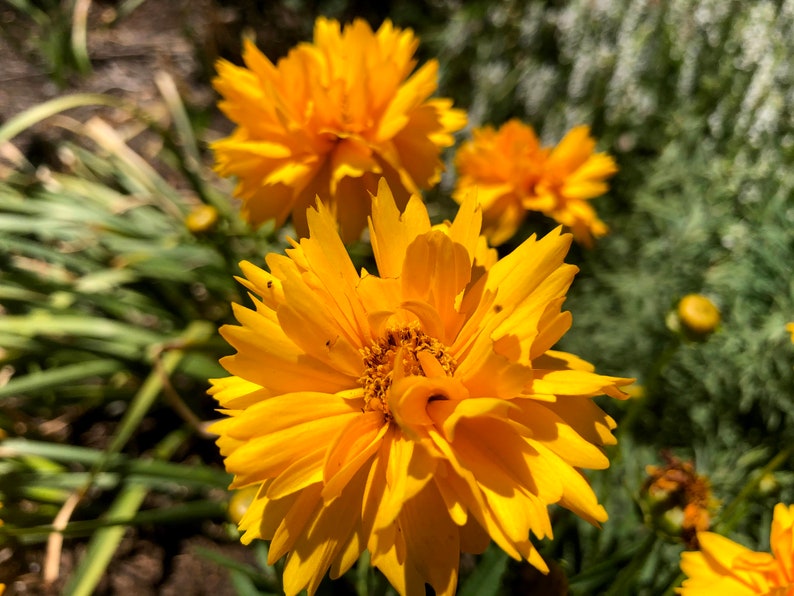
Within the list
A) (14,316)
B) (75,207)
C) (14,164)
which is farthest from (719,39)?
(14,164)

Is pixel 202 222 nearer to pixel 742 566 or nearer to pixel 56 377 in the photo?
pixel 56 377

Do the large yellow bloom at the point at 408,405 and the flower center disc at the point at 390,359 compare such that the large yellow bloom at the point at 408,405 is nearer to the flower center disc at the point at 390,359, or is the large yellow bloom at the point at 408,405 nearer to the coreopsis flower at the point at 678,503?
the flower center disc at the point at 390,359

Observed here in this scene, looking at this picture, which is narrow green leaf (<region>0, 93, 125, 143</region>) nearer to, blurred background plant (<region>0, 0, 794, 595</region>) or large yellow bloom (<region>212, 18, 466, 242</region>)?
blurred background plant (<region>0, 0, 794, 595</region>)

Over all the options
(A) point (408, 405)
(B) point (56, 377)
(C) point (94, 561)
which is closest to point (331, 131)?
(A) point (408, 405)

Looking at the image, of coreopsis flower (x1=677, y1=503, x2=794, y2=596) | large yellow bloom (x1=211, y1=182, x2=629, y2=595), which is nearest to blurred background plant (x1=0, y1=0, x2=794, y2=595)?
coreopsis flower (x1=677, y1=503, x2=794, y2=596)

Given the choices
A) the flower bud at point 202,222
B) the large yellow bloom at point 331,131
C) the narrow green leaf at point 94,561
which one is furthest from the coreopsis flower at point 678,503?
the narrow green leaf at point 94,561

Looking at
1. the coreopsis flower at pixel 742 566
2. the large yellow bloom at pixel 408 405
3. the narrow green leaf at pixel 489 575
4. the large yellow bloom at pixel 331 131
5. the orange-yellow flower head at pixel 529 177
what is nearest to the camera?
the large yellow bloom at pixel 408 405

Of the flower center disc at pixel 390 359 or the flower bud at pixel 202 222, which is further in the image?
the flower bud at pixel 202 222
